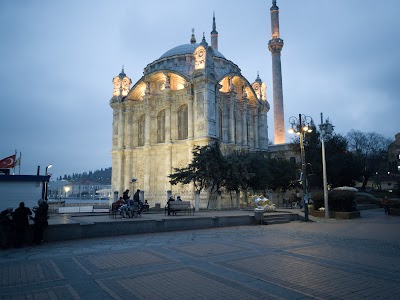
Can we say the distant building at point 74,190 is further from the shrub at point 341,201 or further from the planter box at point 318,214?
the shrub at point 341,201

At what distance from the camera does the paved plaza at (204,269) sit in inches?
209

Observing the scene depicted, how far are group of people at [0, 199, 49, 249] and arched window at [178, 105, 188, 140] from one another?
25.5m

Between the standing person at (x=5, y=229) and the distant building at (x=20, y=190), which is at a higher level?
the distant building at (x=20, y=190)

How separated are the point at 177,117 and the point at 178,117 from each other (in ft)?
0.62

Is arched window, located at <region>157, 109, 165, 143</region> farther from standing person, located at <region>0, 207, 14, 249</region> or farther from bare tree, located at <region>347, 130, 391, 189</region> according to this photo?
bare tree, located at <region>347, 130, 391, 189</region>

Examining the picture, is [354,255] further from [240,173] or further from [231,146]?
[231,146]

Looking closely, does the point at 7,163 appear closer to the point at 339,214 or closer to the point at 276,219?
the point at 276,219

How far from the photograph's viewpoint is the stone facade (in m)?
33.8

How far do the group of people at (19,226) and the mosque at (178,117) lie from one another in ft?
69.1

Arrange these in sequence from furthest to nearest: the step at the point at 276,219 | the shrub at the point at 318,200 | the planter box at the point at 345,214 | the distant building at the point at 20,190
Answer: the shrub at the point at 318,200 → the planter box at the point at 345,214 → the step at the point at 276,219 → the distant building at the point at 20,190

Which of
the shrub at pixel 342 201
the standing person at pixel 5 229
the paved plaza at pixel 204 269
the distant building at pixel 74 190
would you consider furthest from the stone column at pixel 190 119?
the distant building at pixel 74 190

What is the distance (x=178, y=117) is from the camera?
36.6m

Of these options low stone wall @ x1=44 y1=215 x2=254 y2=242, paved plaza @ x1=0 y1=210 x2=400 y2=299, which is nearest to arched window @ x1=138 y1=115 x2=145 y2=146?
low stone wall @ x1=44 y1=215 x2=254 y2=242

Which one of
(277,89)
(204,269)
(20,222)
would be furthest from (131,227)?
(277,89)
